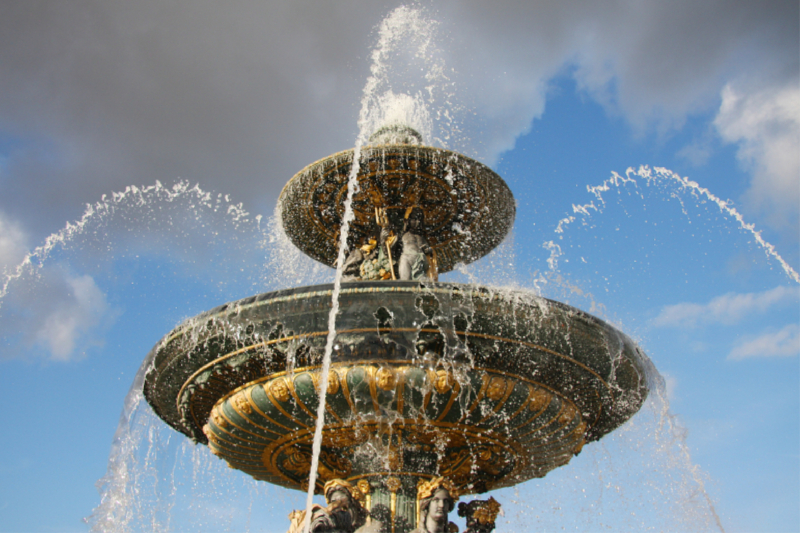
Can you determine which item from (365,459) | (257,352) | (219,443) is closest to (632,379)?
(365,459)

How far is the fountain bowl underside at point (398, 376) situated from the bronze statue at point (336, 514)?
1.46 ft

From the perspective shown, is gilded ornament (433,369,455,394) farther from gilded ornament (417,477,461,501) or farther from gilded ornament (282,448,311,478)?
gilded ornament (282,448,311,478)

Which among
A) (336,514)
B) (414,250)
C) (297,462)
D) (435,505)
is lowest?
(336,514)

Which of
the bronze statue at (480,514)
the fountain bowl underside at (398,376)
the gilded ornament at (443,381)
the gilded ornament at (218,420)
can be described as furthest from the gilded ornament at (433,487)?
the gilded ornament at (218,420)

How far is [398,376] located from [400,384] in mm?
81

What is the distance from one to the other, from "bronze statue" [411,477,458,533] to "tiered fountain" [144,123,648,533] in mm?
122

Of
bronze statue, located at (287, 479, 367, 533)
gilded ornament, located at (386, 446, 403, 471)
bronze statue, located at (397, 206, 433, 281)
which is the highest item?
bronze statue, located at (397, 206, 433, 281)

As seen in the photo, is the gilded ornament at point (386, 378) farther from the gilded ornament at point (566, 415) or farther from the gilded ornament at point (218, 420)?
the gilded ornament at point (566, 415)

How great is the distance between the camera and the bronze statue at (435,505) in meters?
6.92

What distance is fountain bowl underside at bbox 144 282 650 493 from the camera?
6.37 metres

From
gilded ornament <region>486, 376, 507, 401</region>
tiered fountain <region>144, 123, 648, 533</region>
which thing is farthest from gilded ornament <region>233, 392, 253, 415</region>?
gilded ornament <region>486, 376, 507, 401</region>

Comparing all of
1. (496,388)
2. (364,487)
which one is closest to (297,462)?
(364,487)

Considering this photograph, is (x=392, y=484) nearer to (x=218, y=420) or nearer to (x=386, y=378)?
(x=386, y=378)

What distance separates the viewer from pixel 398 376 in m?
6.43
